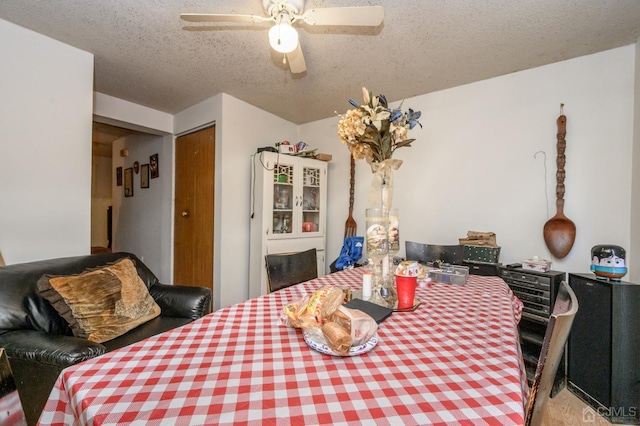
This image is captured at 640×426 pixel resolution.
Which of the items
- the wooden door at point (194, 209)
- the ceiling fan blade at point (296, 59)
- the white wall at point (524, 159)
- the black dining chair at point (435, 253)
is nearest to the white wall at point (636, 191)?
the white wall at point (524, 159)

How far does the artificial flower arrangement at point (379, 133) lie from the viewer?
1.14 meters

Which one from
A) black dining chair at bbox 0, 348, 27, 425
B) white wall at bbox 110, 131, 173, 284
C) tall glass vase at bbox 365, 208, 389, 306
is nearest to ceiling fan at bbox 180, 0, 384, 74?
tall glass vase at bbox 365, 208, 389, 306

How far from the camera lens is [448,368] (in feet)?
2.13

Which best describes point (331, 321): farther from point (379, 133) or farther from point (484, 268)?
point (484, 268)

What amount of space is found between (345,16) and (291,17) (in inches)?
12.2

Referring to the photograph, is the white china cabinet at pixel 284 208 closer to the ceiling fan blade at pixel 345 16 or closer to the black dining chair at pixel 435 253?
the black dining chair at pixel 435 253

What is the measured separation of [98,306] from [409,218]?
8.47ft

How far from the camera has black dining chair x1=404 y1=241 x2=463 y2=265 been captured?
193 cm

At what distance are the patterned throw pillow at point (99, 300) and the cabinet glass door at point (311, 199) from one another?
1855 mm

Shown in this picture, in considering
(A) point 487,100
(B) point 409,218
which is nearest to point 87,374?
(B) point 409,218

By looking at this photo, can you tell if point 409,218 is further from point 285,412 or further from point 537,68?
point 285,412

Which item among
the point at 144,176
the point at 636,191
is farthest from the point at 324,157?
the point at 144,176

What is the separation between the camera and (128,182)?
4266 millimetres

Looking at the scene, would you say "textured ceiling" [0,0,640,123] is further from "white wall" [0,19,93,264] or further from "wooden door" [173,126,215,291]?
"wooden door" [173,126,215,291]
